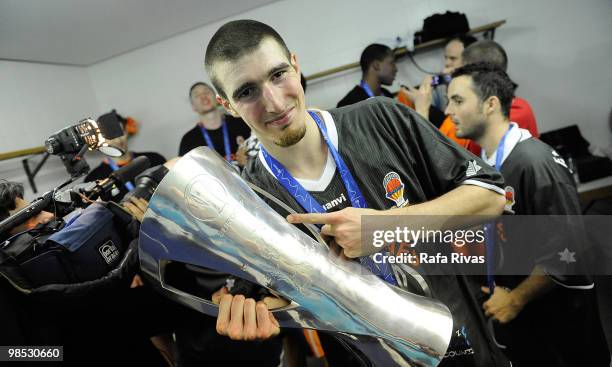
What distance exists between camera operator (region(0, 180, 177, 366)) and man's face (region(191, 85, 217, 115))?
8.20 ft

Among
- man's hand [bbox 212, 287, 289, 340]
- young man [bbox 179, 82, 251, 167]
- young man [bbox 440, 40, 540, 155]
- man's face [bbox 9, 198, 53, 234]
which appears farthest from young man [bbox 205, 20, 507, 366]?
young man [bbox 179, 82, 251, 167]

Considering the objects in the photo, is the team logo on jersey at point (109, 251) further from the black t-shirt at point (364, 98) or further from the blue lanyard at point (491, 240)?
the black t-shirt at point (364, 98)

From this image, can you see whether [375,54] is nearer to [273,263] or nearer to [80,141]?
[80,141]

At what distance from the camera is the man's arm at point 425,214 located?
27.6 inches

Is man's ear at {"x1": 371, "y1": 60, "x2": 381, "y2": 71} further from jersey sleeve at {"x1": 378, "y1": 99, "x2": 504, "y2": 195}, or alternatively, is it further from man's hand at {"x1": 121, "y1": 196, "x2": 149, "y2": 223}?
man's hand at {"x1": 121, "y1": 196, "x2": 149, "y2": 223}

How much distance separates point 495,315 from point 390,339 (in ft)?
3.20

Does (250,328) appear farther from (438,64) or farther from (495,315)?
(438,64)

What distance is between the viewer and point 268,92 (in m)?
0.85

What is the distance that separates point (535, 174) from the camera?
4.35ft

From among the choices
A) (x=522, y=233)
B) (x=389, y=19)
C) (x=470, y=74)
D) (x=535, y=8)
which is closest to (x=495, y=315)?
(x=522, y=233)

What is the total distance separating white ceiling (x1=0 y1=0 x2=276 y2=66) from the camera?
2.85 m

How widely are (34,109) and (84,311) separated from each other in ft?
11.8

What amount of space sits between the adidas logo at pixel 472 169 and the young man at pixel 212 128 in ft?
9.44

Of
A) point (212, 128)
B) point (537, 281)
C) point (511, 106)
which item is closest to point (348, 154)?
point (537, 281)
